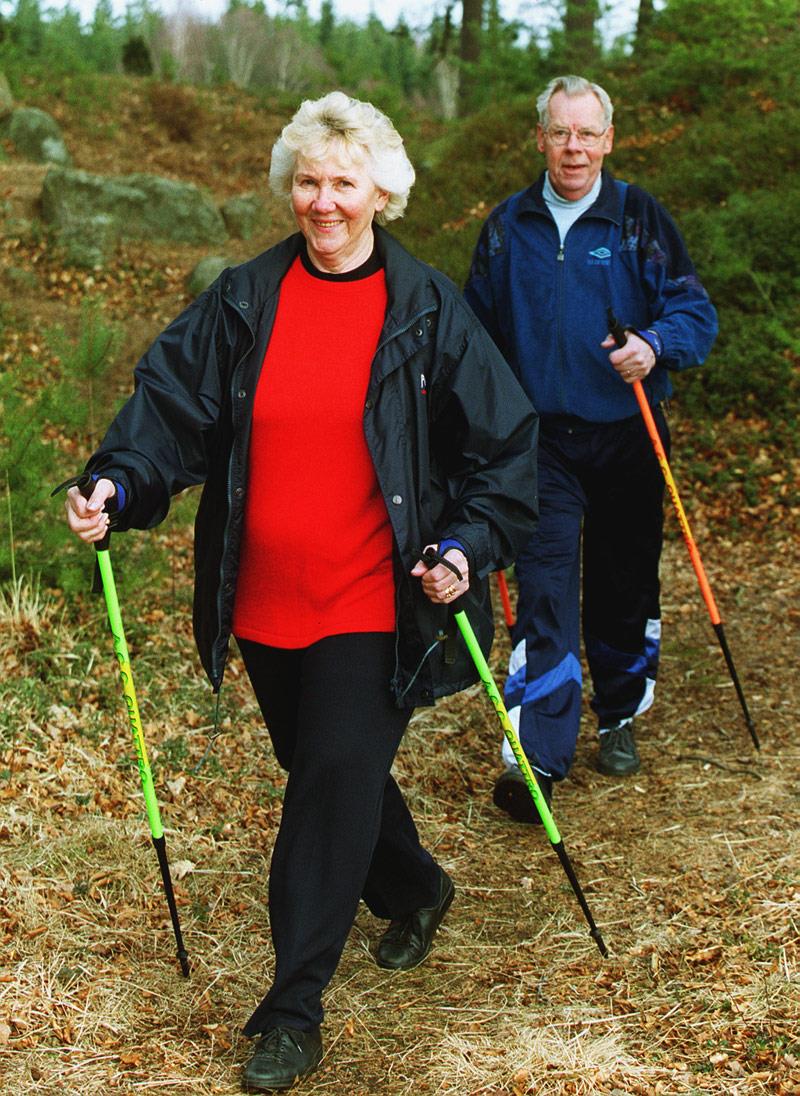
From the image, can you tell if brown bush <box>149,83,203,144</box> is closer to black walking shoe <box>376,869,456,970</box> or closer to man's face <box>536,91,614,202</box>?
man's face <box>536,91,614,202</box>

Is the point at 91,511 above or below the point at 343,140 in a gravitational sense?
below

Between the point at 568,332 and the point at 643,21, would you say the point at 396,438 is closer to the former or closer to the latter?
the point at 568,332

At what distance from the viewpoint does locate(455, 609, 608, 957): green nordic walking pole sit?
11.4ft

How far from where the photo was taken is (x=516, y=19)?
54.6ft

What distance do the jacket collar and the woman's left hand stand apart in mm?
2189

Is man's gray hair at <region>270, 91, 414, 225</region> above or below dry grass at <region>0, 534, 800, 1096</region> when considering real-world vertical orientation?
above

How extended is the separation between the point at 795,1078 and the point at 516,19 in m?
15.6

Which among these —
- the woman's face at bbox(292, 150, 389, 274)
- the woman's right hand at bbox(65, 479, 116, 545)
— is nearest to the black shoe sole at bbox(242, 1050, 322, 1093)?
the woman's right hand at bbox(65, 479, 116, 545)

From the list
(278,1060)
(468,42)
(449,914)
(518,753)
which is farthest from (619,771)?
(468,42)

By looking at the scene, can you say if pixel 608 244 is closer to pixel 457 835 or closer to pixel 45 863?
pixel 457 835

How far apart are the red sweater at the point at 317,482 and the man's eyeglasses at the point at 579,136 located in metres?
Answer: 1.84

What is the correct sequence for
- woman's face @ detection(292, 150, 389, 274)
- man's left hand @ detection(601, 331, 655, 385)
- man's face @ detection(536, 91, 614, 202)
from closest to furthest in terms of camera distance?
woman's face @ detection(292, 150, 389, 274) → man's left hand @ detection(601, 331, 655, 385) → man's face @ detection(536, 91, 614, 202)

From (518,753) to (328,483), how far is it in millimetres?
1057

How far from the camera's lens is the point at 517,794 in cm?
493
